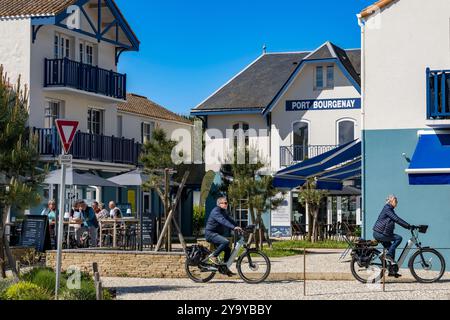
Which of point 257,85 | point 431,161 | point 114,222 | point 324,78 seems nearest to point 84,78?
point 114,222

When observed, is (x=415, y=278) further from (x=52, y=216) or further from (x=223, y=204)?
(x=52, y=216)

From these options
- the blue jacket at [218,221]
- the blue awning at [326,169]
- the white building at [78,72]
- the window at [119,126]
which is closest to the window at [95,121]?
the white building at [78,72]

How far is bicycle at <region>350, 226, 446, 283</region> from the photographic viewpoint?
18688 mm

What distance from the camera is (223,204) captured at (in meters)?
19.5

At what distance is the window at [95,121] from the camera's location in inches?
1597

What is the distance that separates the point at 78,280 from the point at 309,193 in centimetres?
2445

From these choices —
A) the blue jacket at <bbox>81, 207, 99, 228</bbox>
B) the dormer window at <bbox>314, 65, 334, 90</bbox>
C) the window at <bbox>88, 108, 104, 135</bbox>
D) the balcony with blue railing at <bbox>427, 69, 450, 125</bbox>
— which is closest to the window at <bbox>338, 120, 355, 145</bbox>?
the dormer window at <bbox>314, 65, 334, 90</bbox>

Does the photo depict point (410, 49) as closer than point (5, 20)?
Yes

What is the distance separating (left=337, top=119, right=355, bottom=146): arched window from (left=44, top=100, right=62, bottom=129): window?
1450 cm

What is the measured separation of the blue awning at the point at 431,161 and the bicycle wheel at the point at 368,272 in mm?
2151

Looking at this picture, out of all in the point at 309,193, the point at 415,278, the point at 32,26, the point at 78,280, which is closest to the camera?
the point at 78,280

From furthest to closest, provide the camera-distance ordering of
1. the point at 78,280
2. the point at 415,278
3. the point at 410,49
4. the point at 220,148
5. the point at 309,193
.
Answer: the point at 220,148 < the point at 309,193 < the point at 410,49 < the point at 415,278 < the point at 78,280

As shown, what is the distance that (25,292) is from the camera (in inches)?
568
